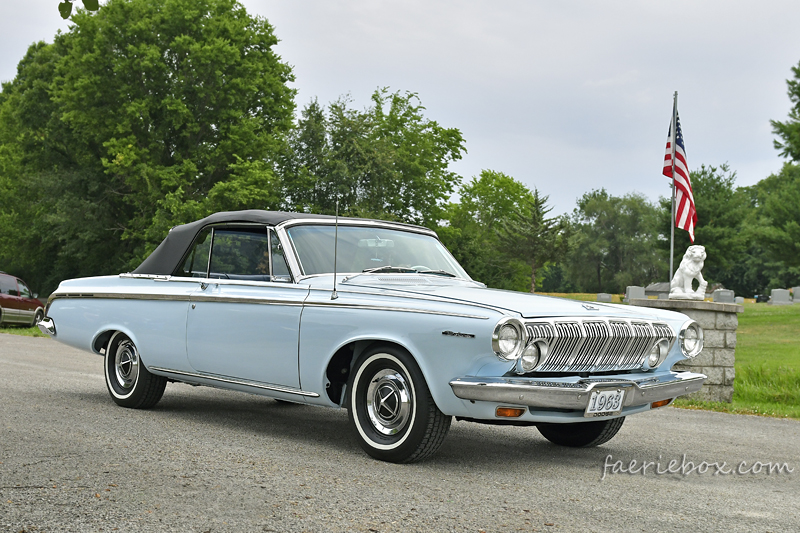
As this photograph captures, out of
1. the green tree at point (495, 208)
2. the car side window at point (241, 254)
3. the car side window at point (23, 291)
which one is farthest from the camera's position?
the green tree at point (495, 208)

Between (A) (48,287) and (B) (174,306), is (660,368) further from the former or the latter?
(A) (48,287)

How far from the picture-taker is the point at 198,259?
7098 millimetres

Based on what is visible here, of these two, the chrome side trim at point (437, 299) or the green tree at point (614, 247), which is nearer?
the chrome side trim at point (437, 299)

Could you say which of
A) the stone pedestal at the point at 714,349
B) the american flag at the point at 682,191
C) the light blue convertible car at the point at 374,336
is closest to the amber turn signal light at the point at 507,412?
the light blue convertible car at the point at 374,336

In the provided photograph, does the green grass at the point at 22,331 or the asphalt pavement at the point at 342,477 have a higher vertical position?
the asphalt pavement at the point at 342,477

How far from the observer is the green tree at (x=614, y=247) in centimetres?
9444

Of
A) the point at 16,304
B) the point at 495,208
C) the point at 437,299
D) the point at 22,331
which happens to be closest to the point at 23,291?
the point at 16,304

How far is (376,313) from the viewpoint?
5277 millimetres

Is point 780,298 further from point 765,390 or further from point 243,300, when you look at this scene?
point 243,300

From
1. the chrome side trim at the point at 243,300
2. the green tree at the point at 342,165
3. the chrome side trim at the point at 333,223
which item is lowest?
the chrome side trim at the point at 243,300

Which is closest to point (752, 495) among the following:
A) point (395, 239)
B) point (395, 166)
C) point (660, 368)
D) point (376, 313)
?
point (660, 368)

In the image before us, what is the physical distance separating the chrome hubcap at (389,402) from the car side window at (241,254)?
1.50 metres

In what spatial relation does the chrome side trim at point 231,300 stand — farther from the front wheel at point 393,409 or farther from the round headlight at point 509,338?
the front wheel at point 393,409

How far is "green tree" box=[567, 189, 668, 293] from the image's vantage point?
310 feet
